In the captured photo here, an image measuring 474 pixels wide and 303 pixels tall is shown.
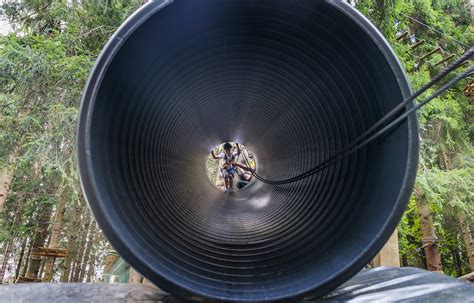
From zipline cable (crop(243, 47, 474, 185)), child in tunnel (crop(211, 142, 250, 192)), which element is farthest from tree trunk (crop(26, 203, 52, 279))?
zipline cable (crop(243, 47, 474, 185))

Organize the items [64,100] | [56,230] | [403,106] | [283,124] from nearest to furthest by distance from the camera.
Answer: [403,106]
[283,124]
[64,100]
[56,230]

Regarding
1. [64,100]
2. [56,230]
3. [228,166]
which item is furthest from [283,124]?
[56,230]

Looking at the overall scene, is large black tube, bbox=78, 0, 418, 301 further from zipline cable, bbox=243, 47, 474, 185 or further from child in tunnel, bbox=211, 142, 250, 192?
child in tunnel, bbox=211, 142, 250, 192

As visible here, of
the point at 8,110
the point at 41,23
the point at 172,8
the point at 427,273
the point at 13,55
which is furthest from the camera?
the point at 41,23

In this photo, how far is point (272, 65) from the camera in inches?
111

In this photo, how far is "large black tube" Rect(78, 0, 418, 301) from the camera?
1730 mm

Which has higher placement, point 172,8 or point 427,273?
point 172,8

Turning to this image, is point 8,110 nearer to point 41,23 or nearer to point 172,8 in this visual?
point 41,23

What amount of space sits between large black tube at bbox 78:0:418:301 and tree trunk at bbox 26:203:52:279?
29.9 ft

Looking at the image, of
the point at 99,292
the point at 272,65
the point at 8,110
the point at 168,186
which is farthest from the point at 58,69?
the point at 99,292

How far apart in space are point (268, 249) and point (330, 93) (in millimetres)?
1139

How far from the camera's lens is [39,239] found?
10.9 m

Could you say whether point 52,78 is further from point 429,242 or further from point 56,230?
point 429,242

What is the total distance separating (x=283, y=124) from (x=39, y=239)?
10.2 meters
